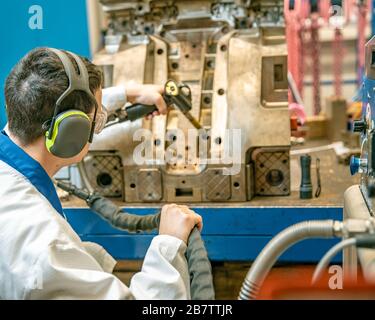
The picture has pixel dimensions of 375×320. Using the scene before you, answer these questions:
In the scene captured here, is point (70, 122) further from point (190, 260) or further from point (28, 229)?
point (190, 260)

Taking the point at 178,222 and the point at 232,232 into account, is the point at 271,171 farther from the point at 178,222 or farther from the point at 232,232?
the point at 178,222

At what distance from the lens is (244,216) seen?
2139 mm

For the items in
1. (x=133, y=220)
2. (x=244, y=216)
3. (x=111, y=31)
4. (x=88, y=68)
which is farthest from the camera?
(x=111, y=31)

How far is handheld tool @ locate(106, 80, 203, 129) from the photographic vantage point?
225 cm

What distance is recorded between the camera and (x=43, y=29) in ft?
7.95

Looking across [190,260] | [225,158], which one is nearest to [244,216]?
[225,158]

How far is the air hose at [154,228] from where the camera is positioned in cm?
132

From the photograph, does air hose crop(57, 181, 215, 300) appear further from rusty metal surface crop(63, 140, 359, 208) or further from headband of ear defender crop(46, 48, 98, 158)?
headband of ear defender crop(46, 48, 98, 158)

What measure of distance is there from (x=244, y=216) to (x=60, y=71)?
996mm

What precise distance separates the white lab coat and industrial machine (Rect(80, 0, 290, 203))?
0.89 meters

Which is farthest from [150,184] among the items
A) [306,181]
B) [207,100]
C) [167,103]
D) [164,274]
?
[164,274]

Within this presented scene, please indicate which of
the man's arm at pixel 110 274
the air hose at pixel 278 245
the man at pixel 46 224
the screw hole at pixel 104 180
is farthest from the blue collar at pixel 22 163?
the screw hole at pixel 104 180

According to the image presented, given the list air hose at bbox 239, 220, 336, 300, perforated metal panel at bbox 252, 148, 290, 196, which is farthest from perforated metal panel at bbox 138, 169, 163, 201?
air hose at bbox 239, 220, 336, 300
